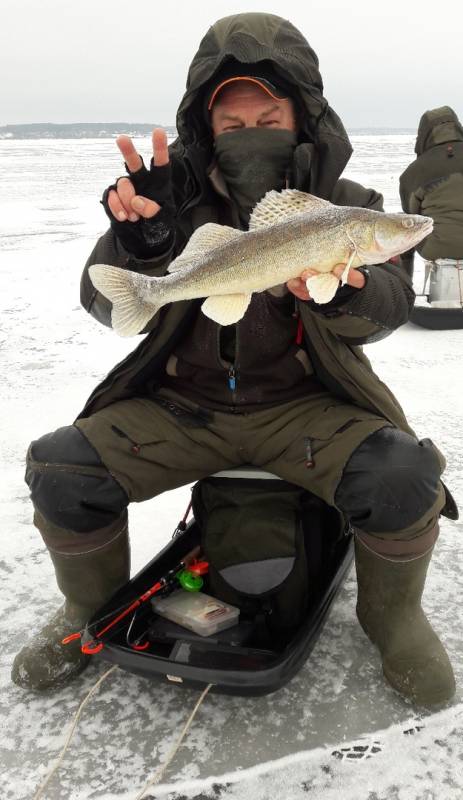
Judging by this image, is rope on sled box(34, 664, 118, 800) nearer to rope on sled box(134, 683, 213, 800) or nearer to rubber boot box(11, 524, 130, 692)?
rubber boot box(11, 524, 130, 692)

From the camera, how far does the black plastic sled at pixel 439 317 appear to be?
6238 millimetres

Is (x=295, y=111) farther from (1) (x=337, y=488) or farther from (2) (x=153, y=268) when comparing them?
(1) (x=337, y=488)

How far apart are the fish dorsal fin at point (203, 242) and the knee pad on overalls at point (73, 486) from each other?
702 mm

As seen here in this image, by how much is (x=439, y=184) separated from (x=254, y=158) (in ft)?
15.6

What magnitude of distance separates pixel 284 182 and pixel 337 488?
1.23 metres

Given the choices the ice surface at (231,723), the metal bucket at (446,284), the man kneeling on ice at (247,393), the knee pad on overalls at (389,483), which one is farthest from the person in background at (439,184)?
the knee pad on overalls at (389,483)

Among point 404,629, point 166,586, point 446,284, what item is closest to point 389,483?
point 404,629

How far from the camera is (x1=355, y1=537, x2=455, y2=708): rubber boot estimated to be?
2100 millimetres

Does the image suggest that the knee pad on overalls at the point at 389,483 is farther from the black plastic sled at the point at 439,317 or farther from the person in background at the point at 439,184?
the person in background at the point at 439,184

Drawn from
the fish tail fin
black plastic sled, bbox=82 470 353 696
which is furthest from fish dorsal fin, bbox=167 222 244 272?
black plastic sled, bbox=82 470 353 696

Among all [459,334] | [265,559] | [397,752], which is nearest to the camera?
[397,752]

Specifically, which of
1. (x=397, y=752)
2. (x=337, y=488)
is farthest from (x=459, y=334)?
(x=397, y=752)

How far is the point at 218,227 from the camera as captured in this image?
7.16 ft

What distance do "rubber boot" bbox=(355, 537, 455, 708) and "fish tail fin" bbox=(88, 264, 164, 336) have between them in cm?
106
